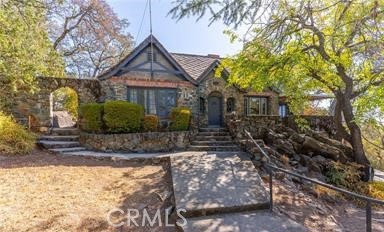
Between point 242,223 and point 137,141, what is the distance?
7249mm

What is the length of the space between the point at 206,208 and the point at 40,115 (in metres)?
11.6

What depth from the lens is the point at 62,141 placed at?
1117cm

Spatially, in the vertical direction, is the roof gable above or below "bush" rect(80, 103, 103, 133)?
above

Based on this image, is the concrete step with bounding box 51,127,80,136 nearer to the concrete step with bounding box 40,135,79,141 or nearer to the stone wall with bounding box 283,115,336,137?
the concrete step with bounding box 40,135,79,141

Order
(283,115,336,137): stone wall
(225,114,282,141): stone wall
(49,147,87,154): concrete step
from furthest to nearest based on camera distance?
(283,115,336,137): stone wall
(225,114,282,141): stone wall
(49,147,87,154): concrete step

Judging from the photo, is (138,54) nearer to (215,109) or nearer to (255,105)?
(215,109)

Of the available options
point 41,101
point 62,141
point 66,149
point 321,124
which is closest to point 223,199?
point 66,149

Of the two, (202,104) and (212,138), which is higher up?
(202,104)

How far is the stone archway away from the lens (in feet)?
41.2

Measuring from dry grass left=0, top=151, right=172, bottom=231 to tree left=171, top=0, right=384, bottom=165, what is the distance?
5.25m

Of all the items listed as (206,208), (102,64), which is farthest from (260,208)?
(102,64)

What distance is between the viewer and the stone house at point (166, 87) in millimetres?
13828

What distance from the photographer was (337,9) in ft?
33.1
